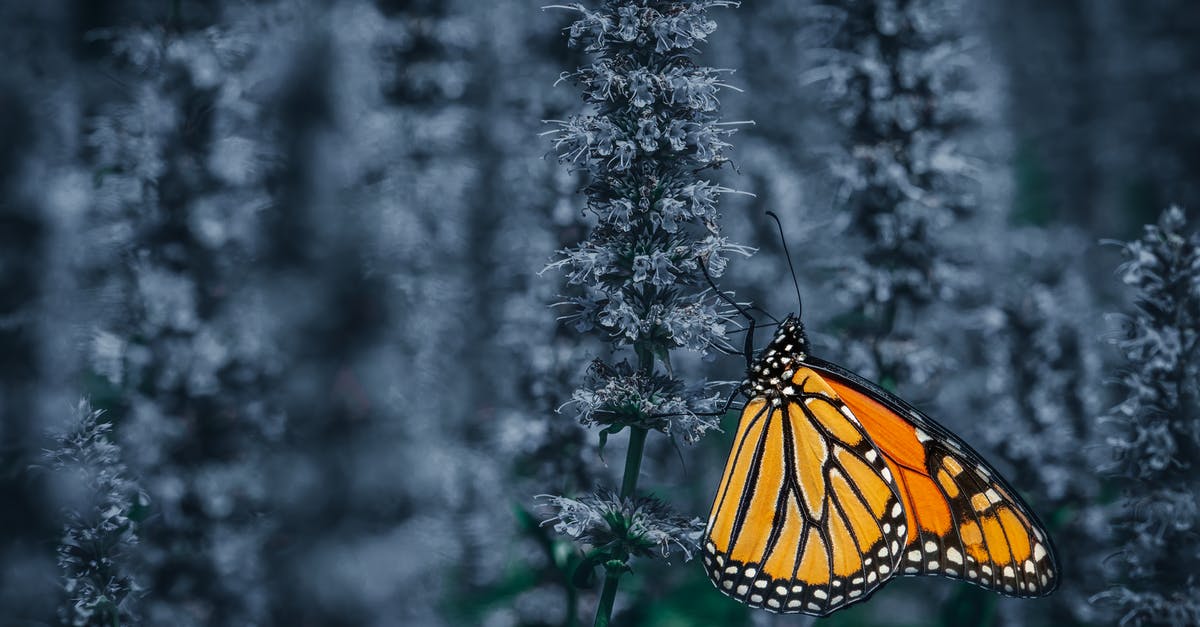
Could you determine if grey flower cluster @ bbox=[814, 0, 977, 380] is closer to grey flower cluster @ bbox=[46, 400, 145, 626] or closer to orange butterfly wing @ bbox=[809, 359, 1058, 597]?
orange butterfly wing @ bbox=[809, 359, 1058, 597]

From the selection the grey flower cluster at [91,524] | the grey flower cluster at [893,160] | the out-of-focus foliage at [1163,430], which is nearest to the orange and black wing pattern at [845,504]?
the out-of-focus foliage at [1163,430]

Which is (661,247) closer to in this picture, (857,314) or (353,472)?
(857,314)

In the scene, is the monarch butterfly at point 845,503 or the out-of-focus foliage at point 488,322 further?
the monarch butterfly at point 845,503

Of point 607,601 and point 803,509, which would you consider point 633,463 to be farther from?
point 803,509

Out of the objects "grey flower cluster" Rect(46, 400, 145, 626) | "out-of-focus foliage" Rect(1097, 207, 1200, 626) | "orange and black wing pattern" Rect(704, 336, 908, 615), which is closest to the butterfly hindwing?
"orange and black wing pattern" Rect(704, 336, 908, 615)

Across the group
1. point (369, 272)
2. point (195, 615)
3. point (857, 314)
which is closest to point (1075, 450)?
point (857, 314)

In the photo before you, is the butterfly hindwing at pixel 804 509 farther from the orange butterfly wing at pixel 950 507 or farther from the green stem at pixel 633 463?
the green stem at pixel 633 463

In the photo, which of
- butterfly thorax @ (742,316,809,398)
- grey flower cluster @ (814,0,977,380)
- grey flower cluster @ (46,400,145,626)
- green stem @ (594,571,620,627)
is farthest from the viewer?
grey flower cluster @ (814,0,977,380)
